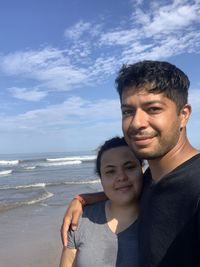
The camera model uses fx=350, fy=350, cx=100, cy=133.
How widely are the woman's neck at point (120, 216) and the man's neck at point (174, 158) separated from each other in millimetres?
578

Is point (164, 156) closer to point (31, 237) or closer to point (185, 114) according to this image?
point (185, 114)

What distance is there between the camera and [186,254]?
1.70 meters

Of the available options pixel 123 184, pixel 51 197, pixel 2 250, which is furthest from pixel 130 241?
pixel 51 197

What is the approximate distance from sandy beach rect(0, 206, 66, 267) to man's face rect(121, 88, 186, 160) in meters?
4.76

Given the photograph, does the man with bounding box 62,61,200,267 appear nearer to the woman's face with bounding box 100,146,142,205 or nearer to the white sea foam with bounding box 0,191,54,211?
the woman's face with bounding box 100,146,142,205

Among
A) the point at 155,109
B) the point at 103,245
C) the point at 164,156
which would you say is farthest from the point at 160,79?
the point at 103,245

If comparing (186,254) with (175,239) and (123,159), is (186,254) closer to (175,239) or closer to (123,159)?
(175,239)

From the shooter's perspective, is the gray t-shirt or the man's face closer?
the man's face

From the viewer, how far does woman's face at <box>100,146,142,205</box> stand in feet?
8.25

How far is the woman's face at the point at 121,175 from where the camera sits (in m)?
2.52

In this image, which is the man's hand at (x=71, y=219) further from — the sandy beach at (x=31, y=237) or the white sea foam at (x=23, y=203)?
the white sea foam at (x=23, y=203)

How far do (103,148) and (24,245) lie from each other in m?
5.36

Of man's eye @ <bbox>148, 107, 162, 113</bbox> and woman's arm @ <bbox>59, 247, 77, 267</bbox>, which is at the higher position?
man's eye @ <bbox>148, 107, 162, 113</bbox>

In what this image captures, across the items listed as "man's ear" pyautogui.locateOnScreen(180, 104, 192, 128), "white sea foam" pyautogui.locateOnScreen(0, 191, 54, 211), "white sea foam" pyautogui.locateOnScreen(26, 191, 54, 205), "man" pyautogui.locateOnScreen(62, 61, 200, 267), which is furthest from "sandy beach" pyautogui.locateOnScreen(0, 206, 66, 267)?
"man's ear" pyautogui.locateOnScreen(180, 104, 192, 128)
